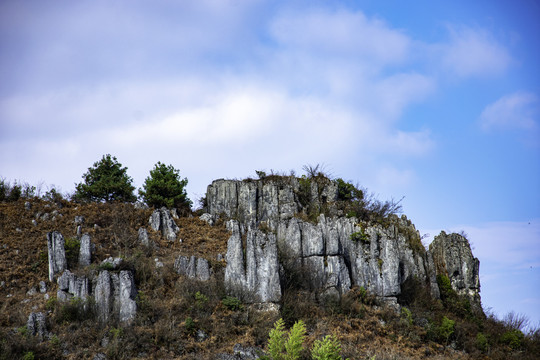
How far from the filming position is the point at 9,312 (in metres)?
26.8

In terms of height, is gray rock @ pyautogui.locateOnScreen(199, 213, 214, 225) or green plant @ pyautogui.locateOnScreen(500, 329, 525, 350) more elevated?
gray rock @ pyautogui.locateOnScreen(199, 213, 214, 225)

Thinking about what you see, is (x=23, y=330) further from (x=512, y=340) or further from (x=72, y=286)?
(x=512, y=340)

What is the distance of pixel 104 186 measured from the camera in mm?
41281

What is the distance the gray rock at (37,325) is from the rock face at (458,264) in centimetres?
2367

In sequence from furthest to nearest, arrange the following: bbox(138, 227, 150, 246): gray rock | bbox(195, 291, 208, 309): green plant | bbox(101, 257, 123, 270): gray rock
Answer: bbox(138, 227, 150, 246): gray rock < bbox(101, 257, 123, 270): gray rock < bbox(195, 291, 208, 309): green plant

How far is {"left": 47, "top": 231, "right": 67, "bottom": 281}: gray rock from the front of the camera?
29828 mm

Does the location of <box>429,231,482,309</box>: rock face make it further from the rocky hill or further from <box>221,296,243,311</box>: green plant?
<box>221,296,243,311</box>: green plant

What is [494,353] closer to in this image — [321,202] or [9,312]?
[321,202]

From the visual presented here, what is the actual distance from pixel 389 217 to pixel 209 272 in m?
13.5

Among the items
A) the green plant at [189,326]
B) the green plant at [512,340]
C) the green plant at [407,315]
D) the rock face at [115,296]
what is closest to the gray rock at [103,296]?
the rock face at [115,296]

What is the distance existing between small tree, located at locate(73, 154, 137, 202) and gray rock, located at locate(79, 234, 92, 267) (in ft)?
34.4

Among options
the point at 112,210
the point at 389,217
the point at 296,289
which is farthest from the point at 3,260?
the point at 389,217

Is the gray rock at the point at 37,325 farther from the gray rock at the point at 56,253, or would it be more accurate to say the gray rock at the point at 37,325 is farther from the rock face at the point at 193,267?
the rock face at the point at 193,267

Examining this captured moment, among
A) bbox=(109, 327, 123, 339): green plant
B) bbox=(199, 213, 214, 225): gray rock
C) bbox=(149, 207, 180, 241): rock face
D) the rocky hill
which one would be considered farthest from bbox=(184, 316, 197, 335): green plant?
bbox=(199, 213, 214, 225): gray rock
